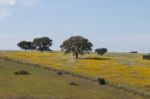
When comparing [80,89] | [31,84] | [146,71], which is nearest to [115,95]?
[80,89]

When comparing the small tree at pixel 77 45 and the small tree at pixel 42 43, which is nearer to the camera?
the small tree at pixel 77 45

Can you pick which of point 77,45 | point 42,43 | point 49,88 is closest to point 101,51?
point 42,43

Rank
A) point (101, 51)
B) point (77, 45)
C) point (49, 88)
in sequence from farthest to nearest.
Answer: point (101, 51), point (77, 45), point (49, 88)

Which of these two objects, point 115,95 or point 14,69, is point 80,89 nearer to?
point 115,95

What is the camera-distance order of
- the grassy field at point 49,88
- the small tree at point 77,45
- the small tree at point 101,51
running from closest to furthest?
1. the grassy field at point 49,88
2. the small tree at point 77,45
3. the small tree at point 101,51

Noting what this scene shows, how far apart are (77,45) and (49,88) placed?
6696cm

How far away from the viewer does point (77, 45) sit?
129250 mm

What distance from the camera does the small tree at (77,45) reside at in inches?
5064

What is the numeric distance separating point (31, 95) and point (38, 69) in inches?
1347

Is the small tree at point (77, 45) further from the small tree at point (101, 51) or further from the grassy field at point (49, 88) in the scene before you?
the grassy field at point (49, 88)

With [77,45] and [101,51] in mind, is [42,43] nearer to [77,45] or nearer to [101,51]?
[101,51]

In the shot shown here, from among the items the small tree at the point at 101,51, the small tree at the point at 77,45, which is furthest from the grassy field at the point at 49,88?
the small tree at the point at 101,51

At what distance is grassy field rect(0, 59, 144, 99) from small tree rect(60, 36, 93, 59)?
49656 millimetres

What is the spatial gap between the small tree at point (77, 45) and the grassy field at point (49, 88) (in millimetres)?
49656
